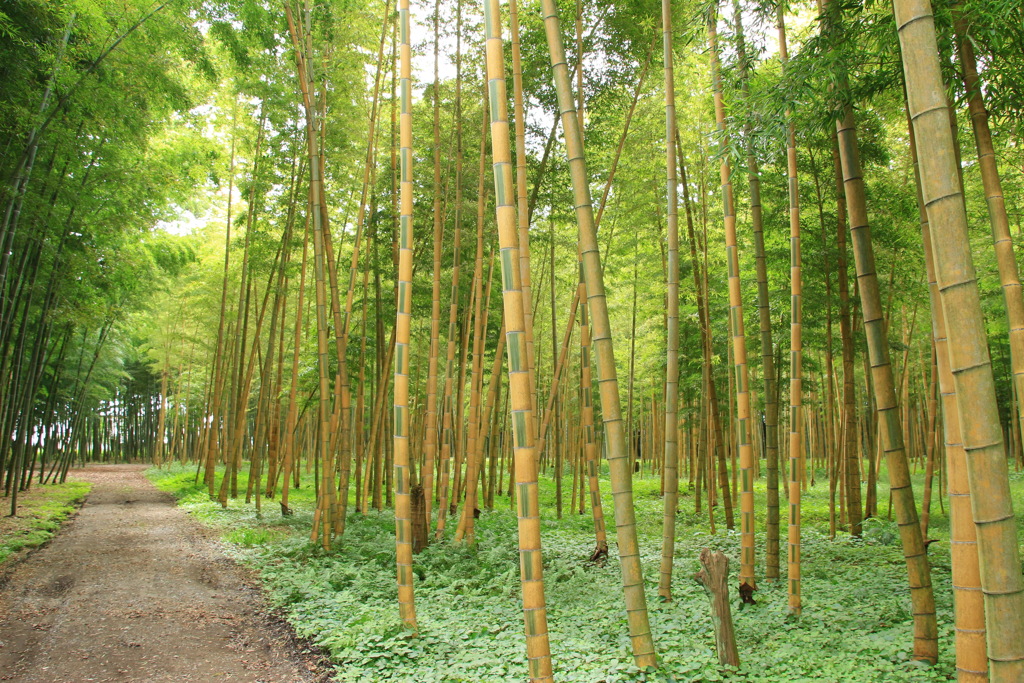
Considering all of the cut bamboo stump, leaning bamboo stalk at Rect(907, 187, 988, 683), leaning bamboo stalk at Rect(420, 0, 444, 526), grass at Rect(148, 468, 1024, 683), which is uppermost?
leaning bamboo stalk at Rect(420, 0, 444, 526)

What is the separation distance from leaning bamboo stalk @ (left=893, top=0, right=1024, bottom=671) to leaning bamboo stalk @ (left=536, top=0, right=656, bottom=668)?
1.21 metres

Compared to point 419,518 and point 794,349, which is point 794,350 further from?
point 419,518

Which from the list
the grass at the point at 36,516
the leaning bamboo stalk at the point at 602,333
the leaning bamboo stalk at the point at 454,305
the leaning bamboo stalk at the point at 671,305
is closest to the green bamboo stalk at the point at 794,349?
the leaning bamboo stalk at the point at 671,305

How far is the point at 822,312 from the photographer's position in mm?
6801

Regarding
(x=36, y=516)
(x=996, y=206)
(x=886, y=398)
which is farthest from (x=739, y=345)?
(x=36, y=516)

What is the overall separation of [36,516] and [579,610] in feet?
22.0

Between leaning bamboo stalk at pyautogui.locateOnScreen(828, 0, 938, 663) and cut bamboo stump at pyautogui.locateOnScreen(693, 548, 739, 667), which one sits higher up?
leaning bamboo stalk at pyautogui.locateOnScreen(828, 0, 938, 663)

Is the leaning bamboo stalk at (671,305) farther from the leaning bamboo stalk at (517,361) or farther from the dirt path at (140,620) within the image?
the dirt path at (140,620)

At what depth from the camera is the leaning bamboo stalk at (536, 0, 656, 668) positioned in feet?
7.68

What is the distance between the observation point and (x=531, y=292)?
4.98 m

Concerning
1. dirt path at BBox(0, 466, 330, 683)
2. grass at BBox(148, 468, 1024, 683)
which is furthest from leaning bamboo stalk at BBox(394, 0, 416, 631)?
dirt path at BBox(0, 466, 330, 683)

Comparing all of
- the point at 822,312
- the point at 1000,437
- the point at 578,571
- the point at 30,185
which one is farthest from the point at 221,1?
the point at 822,312

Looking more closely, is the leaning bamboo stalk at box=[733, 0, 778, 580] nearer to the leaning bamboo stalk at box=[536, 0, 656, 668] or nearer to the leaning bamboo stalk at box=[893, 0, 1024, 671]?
the leaning bamboo stalk at box=[536, 0, 656, 668]

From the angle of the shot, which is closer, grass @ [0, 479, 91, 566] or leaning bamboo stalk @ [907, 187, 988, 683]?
leaning bamboo stalk @ [907, 187, 988, 683]
